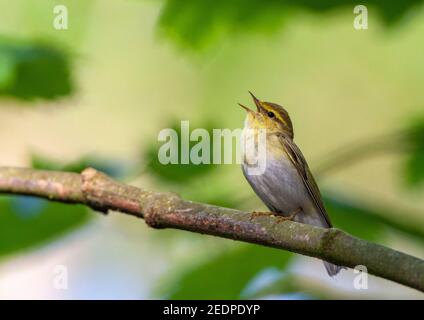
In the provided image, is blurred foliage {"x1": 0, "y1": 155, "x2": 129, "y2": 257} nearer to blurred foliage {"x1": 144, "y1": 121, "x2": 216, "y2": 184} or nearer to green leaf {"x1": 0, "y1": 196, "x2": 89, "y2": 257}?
green leaf {"x1": 0, "y1": 196, "x2": 89, "y2": 257}

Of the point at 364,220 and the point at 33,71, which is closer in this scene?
the point at 364,220

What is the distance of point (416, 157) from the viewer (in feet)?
11.0

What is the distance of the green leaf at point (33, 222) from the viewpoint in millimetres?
3115

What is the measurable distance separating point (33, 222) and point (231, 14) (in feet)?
4.19

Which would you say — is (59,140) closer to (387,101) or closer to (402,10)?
(387,101)

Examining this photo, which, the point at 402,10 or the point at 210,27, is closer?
the point at 402,10

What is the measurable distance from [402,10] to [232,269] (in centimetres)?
129

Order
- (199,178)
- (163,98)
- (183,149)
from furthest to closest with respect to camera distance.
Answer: (163,98) → (183,149) → (199,178)

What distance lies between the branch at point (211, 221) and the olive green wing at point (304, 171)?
85cm

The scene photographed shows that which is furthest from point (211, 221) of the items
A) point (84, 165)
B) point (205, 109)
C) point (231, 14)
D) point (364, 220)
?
point (205, 109)

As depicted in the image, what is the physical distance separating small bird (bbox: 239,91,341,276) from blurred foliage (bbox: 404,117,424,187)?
446 mm

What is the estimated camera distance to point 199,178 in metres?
3.32

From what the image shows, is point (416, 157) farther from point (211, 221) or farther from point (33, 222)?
point (33, 222)
